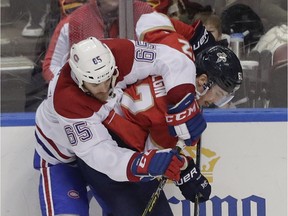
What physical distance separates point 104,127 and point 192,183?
39cm

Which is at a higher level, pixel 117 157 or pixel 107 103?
pixel 107 103

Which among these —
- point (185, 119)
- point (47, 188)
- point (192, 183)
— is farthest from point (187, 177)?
point (47, 188)

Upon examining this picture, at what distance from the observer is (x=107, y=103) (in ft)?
8.96

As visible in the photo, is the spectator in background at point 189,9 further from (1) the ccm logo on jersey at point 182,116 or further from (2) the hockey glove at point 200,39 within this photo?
(1) the ccm logo on jersey at point 182,116

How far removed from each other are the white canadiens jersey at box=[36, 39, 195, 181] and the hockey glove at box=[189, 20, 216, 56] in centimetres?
23

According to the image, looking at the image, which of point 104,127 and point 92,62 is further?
point 104,127

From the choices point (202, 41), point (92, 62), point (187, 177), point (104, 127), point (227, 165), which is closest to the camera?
point (92, 62)

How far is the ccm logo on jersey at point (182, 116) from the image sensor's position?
2.66 meters

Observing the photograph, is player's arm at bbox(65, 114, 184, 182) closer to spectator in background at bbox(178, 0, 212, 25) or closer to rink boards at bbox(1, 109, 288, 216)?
rink boards at bbox(1, 109, 288, 216)

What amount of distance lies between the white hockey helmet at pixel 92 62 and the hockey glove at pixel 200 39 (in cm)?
43

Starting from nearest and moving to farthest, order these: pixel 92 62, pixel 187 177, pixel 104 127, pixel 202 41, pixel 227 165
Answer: pixel 92 62
pixel 104 127
pixel 187 177
pixel 202 41
pixel 227 165

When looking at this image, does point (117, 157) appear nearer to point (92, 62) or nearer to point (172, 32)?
point (92, 62)

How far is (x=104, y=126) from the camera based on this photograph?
2744 mm

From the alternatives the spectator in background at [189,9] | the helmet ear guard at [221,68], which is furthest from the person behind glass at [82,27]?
the helmet ear guard at [221,68]
